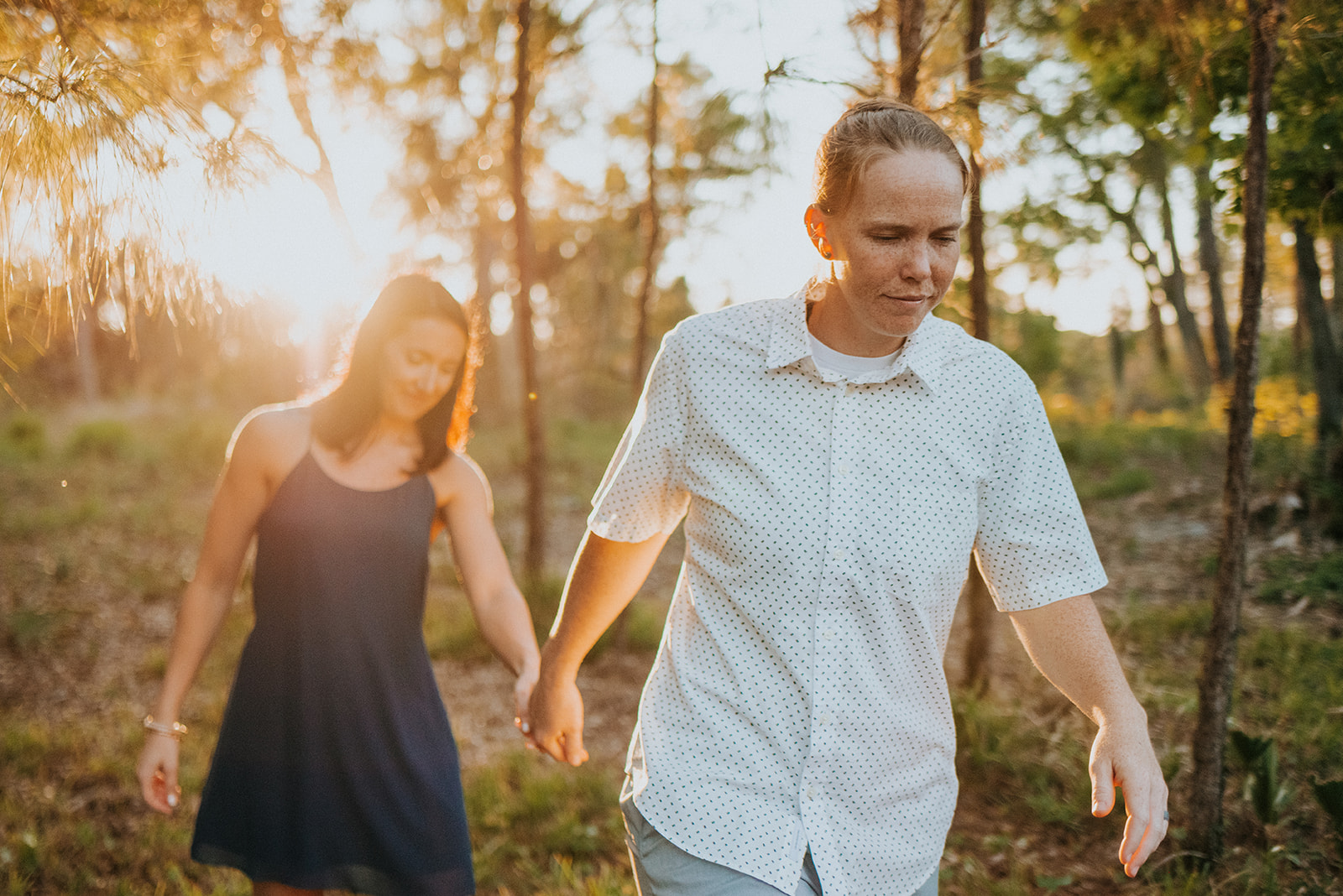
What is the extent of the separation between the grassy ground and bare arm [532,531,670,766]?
1.46 metres

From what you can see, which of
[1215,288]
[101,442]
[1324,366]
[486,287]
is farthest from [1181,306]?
[101,442]

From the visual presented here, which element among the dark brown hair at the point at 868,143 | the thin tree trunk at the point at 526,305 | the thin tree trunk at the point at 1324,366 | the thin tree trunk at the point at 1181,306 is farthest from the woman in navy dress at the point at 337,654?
the thin tree trunk at the point at 1181,306

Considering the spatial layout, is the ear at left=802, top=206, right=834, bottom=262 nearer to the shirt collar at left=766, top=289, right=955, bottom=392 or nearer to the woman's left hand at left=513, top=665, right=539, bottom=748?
the shirt collar at left=766, top=289, right=955, bottom=392

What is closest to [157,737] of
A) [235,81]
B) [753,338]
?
[753,338]

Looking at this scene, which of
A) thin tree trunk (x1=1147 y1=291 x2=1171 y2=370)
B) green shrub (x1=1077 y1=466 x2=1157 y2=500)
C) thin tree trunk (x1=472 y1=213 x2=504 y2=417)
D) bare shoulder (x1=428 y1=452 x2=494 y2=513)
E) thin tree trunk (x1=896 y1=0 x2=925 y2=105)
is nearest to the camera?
bare shoulder (x1=428 y1=452 x2=494 y2=513)

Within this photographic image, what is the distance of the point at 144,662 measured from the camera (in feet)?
20.6

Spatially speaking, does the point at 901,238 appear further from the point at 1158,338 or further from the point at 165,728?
the point at 1158,338

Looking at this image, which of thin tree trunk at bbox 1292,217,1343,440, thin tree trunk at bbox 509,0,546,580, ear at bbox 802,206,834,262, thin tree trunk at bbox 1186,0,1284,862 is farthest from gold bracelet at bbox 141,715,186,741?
thin tree trunk at bbox 1292,217,1343,440

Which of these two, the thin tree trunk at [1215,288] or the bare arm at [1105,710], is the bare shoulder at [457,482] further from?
the thin tree trunk at [1215,288]

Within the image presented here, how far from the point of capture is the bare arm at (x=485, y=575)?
2287mm

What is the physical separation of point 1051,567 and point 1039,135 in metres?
2.11

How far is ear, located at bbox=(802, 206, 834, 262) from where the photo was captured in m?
1.76

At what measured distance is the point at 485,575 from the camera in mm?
2387

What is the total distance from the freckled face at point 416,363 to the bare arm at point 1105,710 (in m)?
1.47
